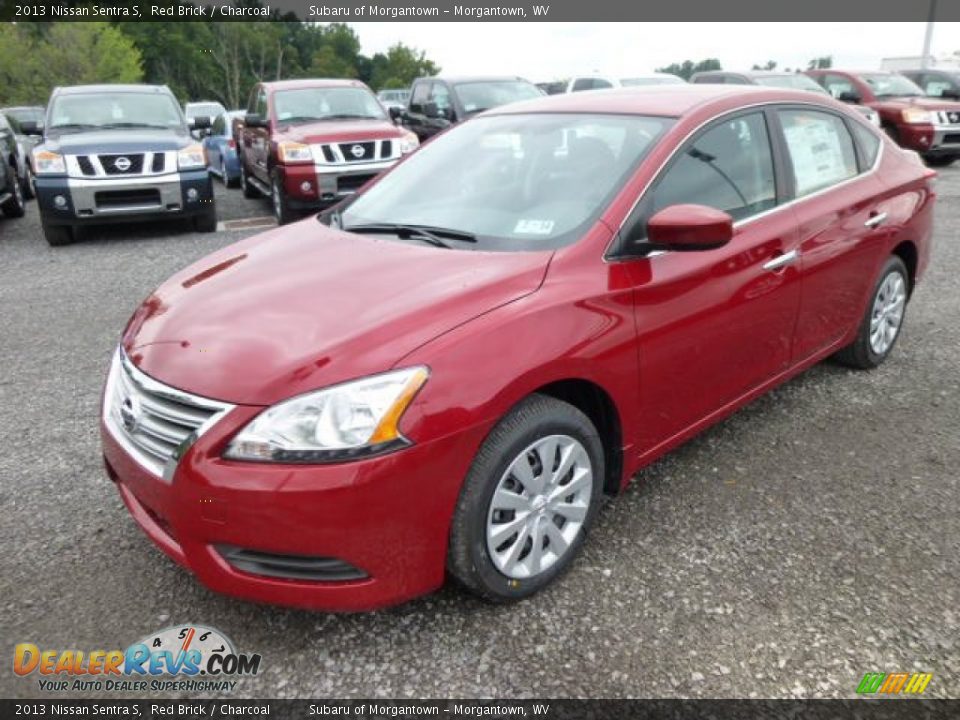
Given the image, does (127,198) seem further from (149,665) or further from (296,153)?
(149,665)

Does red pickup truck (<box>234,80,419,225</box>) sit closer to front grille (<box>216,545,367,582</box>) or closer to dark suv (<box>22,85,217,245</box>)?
dark suv (<box>22,85,217,245</box>)

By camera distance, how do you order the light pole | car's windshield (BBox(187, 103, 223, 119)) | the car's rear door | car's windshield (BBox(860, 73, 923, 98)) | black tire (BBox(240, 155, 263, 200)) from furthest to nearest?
the light pole
car's windshield (BBox(187, 103, 223, 119))
car's windshield (BBox(860, 73, 923, 98))
black tire (BBox(240, 155, 263, 200))
the car's rear door

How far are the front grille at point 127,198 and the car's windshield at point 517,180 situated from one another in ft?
19.4

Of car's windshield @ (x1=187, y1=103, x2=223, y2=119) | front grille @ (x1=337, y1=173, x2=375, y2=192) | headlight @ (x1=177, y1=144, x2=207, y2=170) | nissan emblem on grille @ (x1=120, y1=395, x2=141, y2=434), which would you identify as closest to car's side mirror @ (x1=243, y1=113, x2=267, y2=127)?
headlight @ (x1=177, y1=144, x2=207, y2=170)

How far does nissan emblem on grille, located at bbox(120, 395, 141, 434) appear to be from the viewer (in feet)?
7.72

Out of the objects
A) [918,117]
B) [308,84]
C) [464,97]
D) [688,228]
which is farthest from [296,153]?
[918,117]

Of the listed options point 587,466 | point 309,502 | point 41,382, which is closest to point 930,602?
point 587,466

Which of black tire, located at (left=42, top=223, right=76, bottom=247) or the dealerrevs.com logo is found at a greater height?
black tire, located at (left=42, top=223, right=76, bottom=247)

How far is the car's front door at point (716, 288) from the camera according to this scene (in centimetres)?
275

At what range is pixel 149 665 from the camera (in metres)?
2.32

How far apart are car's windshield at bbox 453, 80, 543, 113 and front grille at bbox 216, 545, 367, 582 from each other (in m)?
10.4

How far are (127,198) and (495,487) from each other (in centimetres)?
762

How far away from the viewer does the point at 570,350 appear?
243cm

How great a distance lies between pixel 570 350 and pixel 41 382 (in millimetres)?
3659
